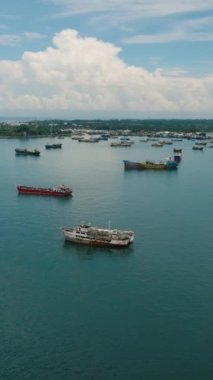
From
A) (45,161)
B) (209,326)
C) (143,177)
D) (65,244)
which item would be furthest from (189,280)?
(45,161)

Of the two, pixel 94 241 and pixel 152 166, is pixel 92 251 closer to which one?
pixel 94 241

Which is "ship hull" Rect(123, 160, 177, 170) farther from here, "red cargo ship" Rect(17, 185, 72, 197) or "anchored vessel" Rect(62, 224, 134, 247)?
"anchored vessel" Rect(62, 224, 134, 247)

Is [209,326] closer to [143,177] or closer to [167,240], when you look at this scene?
[167,240]

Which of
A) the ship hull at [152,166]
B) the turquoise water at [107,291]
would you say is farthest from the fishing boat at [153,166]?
the turquoise water at [107,291]

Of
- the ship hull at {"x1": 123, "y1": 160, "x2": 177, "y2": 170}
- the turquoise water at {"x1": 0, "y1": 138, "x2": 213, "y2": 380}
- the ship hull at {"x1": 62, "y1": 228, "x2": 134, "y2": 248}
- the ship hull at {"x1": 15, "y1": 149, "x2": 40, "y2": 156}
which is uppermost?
the ship hull at {"x1": 15, "y1": 149, "x2": 40, "y2": 156}

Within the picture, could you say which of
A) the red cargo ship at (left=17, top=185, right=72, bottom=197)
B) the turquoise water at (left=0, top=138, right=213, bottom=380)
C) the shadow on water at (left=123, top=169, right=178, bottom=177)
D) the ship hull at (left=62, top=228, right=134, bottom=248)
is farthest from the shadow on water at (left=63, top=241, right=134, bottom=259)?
the shadow on water at (left=123, top=169, right=178, bottom=177)

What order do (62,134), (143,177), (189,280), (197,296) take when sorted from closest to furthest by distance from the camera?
(197,296)
(189,280)
(143,177)
(62,134)
